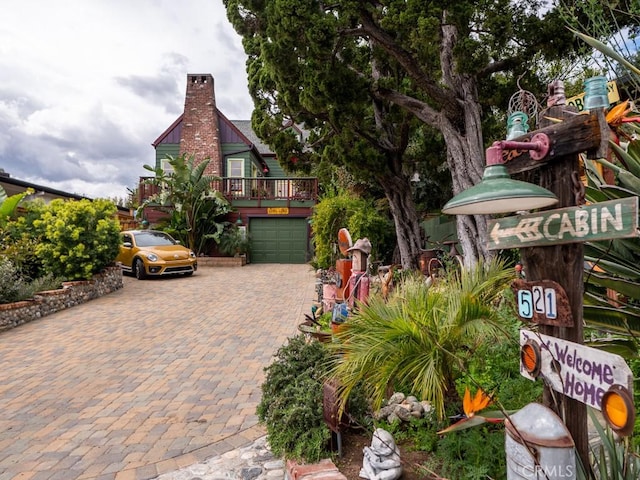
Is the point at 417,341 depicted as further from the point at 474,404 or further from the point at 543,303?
the point at 543,303

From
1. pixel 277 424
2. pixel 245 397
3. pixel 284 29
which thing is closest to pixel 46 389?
pixel 245 397

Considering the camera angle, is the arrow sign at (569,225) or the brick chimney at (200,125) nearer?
the arrow sign at (569,225)

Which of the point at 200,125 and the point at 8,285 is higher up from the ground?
the point at 200,125

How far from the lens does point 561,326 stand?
1835 millimetres

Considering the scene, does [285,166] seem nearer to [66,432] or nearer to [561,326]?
[66,432]

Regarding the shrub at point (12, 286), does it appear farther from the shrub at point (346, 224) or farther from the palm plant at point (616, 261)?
the palm plant at point (616, 261)

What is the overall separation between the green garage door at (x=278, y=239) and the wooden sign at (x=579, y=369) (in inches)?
745

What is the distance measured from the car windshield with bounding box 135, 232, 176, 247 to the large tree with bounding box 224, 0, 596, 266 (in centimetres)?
756

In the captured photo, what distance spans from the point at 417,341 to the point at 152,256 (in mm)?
12859

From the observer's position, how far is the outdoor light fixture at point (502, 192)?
1.73 meters

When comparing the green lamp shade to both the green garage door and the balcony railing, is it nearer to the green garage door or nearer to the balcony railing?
the balcony railing

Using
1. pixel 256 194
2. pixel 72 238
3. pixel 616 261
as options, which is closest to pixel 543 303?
pixel 616 261

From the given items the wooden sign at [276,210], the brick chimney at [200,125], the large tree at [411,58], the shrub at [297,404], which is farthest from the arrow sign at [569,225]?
the brick chimney at [200,125]

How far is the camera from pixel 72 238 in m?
10.1
